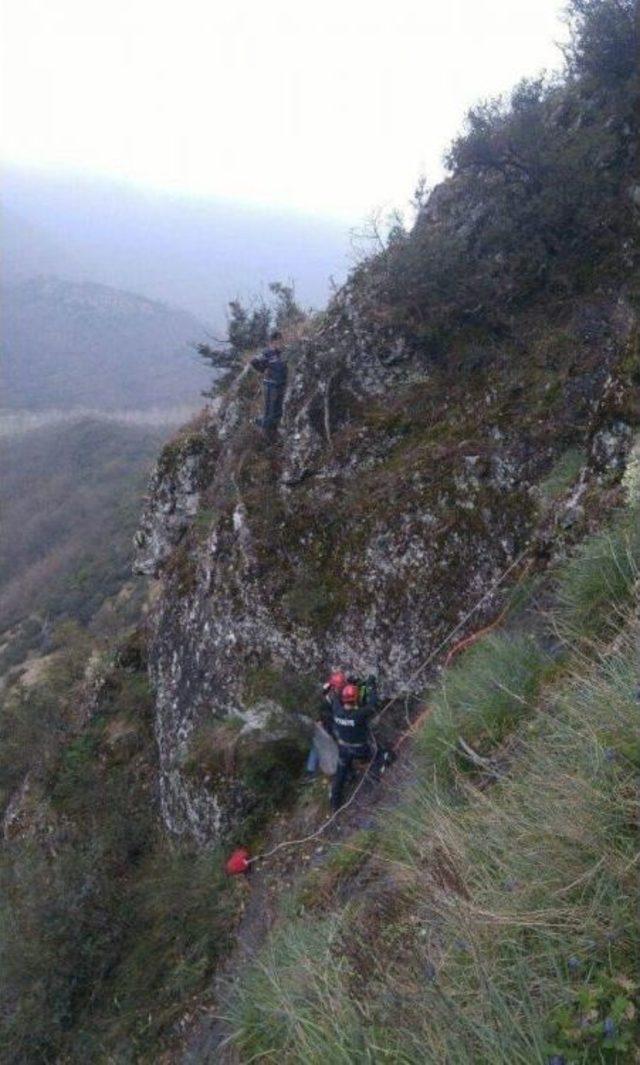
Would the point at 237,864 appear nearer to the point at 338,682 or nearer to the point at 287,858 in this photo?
the point at 287,858

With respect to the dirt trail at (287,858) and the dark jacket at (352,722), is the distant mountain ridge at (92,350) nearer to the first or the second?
the dirt trail at (287,858)

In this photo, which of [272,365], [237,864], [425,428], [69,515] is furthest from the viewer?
[69,515]

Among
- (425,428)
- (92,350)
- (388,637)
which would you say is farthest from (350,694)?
(92,350)

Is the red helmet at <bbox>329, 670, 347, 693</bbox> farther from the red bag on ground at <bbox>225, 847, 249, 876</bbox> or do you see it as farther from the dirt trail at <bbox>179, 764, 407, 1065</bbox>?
the red bag on ground at <bbox>225, 847, 249, 876</bbox>

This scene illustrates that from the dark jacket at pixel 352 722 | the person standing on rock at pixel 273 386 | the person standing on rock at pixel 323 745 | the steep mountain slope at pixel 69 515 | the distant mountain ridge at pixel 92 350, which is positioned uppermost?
the distant mountain ridge at pixel 92 350

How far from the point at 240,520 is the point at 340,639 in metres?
2.20

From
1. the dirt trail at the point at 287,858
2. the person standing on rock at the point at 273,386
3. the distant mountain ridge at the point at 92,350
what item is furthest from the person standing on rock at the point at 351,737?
the distant mountain ridge at the point at 92,350

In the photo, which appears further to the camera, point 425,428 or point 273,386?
point 273,386

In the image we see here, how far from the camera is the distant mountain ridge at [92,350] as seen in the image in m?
144

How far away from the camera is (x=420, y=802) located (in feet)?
12.9

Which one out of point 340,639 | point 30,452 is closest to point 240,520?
point 340,639

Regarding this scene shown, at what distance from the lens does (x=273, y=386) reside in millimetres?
9438

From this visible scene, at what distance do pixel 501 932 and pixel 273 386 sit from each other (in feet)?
26.3

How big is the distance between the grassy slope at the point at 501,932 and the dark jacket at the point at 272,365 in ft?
21.2
